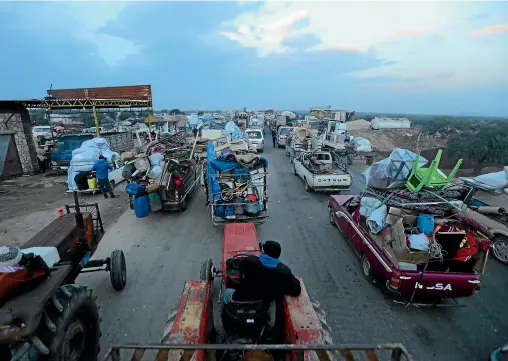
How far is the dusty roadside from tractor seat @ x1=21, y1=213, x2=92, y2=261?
3.99 m

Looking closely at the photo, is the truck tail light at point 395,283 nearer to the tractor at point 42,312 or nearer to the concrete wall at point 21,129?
the tractor at point 42,312

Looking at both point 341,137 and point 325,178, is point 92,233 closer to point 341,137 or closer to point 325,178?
point 325,178

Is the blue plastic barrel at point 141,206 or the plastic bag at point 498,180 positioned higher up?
the plastic bag at point 498,180

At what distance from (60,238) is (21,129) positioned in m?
14.5

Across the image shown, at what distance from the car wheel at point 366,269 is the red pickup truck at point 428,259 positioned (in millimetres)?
20

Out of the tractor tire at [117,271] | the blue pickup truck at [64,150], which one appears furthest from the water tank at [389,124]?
the tractor tire at [117,271]

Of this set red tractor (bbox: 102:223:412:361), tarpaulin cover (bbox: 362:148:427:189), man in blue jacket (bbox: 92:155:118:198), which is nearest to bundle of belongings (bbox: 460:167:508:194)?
tarpaulin cover (bbox: 362:148:427:189)

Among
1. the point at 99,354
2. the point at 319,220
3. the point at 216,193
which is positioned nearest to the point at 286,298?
the point at 99,354

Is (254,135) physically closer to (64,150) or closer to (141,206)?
(64,150)

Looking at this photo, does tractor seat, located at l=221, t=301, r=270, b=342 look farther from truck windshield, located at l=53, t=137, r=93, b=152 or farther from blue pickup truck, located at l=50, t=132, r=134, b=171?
truck windshield, located at l=53, t=137, r=93, b=152

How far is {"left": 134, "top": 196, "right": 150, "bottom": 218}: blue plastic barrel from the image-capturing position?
29.0 ft

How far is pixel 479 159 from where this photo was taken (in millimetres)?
18562

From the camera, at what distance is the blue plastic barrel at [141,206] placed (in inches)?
348

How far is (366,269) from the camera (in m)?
5.91
